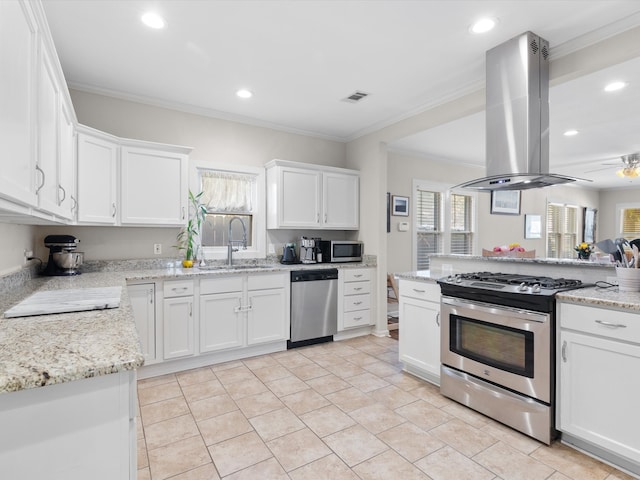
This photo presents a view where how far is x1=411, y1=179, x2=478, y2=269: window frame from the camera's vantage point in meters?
5.70

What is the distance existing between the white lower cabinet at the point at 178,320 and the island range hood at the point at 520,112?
2.76 metres

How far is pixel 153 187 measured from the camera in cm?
338

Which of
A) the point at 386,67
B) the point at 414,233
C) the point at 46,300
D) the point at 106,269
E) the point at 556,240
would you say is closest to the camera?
the point at 46,300

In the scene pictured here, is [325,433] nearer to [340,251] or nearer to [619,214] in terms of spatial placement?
[340,251]

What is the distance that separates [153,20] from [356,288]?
3.24 meters

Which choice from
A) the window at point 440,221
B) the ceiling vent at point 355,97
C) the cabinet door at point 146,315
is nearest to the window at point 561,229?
the window at point 440,221

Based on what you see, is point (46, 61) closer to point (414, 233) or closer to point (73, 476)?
point (73, 476)

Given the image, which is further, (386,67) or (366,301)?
(366,301)

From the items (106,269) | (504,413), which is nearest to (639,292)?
(504,413)

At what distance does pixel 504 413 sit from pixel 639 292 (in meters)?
1.08

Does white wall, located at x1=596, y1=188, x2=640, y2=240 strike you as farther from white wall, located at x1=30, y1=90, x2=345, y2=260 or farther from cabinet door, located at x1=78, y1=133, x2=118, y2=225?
cabinet door, located at x1=78, y1=133, x2=118, y2=225

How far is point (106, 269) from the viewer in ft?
10.9

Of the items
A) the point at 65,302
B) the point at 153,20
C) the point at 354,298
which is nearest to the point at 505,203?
the point at 354,298

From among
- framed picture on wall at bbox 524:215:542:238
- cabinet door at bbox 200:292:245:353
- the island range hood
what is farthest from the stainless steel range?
framed picture on wall at bbox 524:215:542:238
